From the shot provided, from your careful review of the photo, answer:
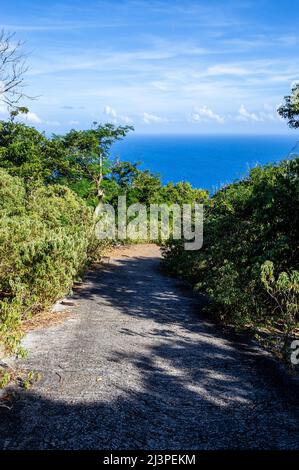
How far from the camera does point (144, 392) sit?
7.71m

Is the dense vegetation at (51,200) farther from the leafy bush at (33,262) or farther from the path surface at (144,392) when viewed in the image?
the path surface at (144,392)

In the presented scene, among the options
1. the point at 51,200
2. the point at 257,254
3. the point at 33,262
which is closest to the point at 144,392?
the point at 257,254

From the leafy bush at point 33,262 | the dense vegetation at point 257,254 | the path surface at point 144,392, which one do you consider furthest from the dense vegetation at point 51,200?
the dense vegetation at point 257,254

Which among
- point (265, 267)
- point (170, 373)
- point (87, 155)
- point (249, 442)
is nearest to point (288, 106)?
point (265, 267)

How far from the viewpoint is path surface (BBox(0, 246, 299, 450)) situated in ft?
20.5

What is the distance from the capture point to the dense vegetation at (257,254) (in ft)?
32.8

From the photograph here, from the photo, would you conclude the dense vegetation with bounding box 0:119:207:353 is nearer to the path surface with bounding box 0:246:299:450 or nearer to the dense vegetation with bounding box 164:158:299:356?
the path surface with bounding box 0:246:299:450

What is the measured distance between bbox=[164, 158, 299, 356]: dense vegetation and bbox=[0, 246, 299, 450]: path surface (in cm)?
116

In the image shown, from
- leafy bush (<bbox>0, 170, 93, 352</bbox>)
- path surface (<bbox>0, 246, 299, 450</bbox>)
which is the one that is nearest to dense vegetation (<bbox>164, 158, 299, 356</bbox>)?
path surface (<bbox>0, 246, 299, 450</bbox>)

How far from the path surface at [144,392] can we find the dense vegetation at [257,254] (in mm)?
1157

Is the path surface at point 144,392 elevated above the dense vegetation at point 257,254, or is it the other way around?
the dense vegetation at point 257,254

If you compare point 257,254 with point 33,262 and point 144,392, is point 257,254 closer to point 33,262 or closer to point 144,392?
point 144,392

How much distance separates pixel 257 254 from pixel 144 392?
5280mm
